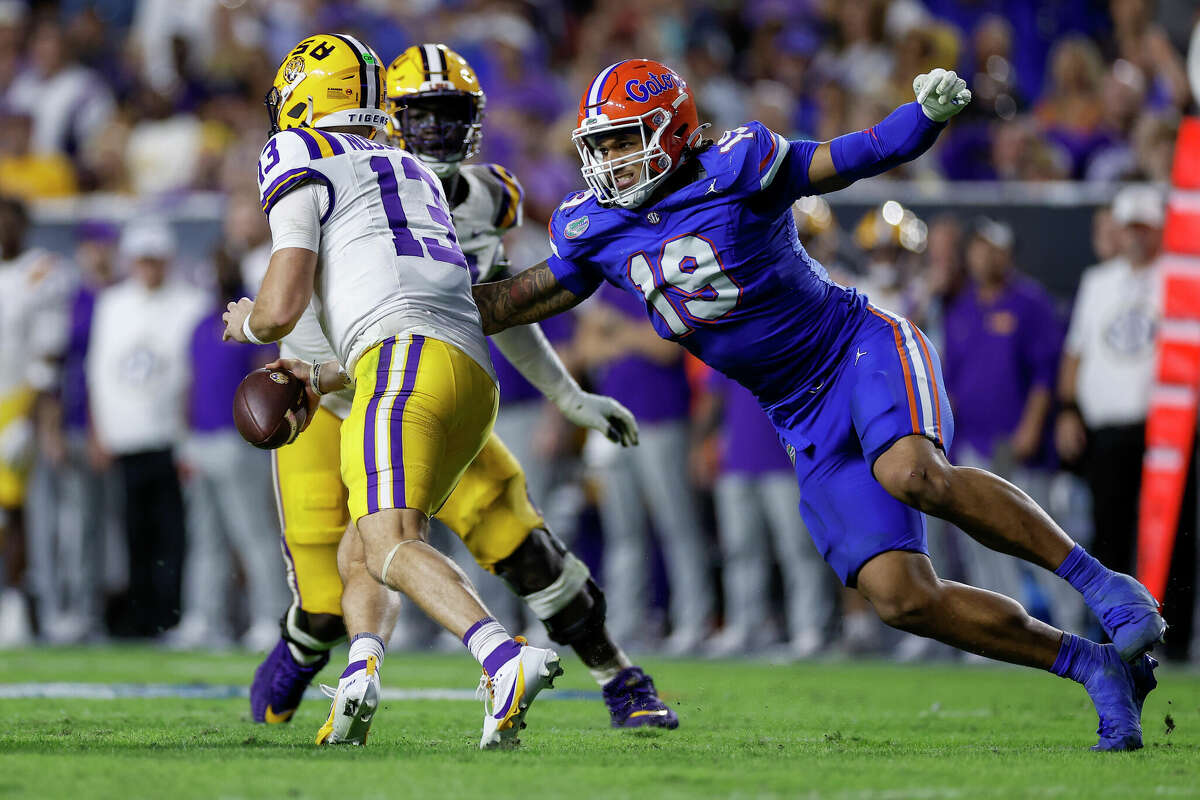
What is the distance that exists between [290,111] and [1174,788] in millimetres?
3174

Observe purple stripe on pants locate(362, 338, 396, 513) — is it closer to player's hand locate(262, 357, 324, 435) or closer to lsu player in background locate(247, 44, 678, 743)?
player's hand locate(262, 357, 324, 435)

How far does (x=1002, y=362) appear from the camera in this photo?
9188mm

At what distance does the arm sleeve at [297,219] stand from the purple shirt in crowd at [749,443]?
192 inches

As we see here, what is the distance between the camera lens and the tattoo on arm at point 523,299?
5.23m

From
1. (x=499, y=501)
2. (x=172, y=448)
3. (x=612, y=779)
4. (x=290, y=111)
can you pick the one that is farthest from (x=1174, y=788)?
(x=172, y=448)

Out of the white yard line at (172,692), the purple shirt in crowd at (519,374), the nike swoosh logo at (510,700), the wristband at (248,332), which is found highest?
the wristband at (248,332)

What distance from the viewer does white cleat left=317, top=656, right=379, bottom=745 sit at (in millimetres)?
4551

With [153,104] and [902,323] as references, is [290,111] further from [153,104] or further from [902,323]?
[153,104]

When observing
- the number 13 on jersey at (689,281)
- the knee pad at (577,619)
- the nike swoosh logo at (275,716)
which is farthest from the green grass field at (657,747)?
the number 13 on jersey at (689,281)

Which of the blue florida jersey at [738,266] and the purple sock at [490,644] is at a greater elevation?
the blue florida jersey at [738,266]

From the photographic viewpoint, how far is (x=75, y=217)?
11.4 m

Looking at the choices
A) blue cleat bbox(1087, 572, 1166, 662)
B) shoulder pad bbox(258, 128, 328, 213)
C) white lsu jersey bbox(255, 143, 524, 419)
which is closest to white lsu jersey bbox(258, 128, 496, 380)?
shoulder pad bbox(258, 128, 328, 213)

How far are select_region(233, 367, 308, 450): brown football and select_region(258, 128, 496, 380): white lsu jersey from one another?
0.19 meters

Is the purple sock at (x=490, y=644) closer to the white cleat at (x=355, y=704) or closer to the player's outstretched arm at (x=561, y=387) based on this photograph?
the white cleat at (x=355, y=704)
